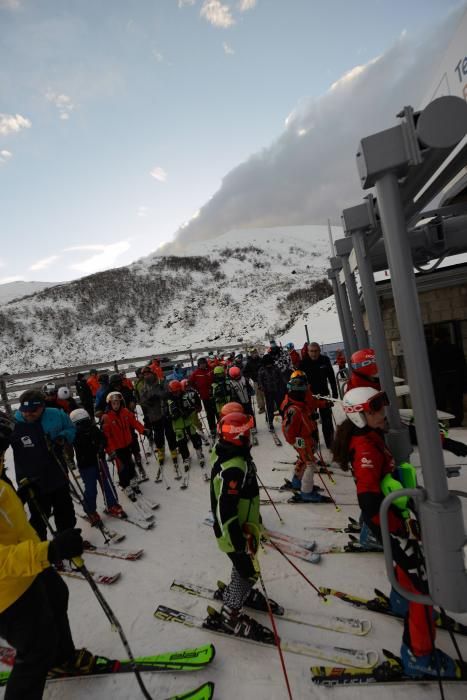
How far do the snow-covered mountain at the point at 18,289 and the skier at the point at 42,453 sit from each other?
5056cm

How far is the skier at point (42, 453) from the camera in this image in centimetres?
401

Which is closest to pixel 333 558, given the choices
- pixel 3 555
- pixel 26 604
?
pixel 26 604

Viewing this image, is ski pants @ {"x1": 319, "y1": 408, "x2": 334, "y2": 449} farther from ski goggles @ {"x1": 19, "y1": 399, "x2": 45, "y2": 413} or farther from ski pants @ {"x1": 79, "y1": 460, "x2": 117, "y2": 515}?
ski goggles @ {"x1": 19, "y1": 399, "x2": 45, "y2": 413}

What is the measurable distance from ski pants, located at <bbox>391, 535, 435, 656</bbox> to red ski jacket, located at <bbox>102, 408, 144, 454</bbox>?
4639mm

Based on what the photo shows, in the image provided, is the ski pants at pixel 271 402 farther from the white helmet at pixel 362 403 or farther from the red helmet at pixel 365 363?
the white helmet at pixel 362 403

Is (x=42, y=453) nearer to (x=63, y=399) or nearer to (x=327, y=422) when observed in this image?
(x=63, y=399)

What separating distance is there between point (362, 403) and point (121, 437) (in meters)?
4.49

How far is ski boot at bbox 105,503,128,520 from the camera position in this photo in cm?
539

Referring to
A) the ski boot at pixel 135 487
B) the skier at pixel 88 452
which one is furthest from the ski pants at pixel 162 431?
the skier at pixel 88 452

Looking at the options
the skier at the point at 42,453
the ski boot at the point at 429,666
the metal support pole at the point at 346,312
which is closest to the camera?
the ski boot at the point at 429,666

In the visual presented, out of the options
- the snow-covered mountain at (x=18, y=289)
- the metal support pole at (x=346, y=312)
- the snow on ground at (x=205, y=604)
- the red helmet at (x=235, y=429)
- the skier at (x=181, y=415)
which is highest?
the snow-covered mountain at (x=18, y=289)

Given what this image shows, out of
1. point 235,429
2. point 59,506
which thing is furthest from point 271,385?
point 235,429

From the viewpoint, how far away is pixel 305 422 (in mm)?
5000

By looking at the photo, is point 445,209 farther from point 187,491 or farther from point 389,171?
point 187,491
